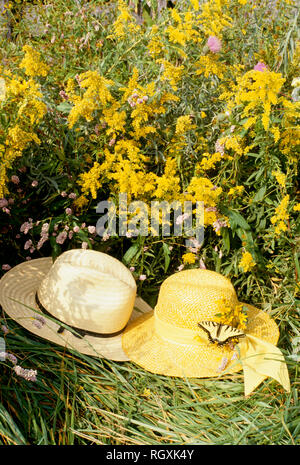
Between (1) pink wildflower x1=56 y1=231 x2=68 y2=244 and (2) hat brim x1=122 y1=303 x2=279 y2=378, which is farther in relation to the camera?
(1) pink wildflower x1=56 y1=231 x2=68 y2=244

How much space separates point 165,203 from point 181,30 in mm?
909

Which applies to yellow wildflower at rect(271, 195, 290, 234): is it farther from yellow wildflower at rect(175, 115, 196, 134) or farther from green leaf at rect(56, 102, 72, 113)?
green leaf at rect(56, 102, 72, 113)

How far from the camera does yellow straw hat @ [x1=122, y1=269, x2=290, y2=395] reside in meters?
1.88

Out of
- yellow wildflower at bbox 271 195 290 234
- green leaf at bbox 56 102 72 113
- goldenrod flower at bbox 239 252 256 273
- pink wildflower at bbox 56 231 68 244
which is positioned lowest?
goldenrod flower at bbox 239 252 256 273

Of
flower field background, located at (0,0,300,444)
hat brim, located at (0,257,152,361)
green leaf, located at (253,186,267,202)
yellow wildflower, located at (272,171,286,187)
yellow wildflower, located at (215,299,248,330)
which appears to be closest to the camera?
flower field background, located at (0,0,300,444)

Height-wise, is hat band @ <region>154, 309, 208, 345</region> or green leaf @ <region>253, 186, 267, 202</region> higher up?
green leaf @ <region>253, 186, 267, 202</region>

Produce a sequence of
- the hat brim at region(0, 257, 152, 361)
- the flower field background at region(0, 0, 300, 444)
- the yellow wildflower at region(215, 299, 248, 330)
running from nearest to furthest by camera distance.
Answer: the flower field background at region(0, 0, 300, 444) < the yellow wildflower at region(215, 299, 248, 330) < the hat brim at region(0, 257, 152, 361)

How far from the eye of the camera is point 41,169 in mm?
2336

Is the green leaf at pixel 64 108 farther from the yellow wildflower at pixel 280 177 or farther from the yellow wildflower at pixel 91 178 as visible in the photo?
the yellow wildflower at pixel 280 177

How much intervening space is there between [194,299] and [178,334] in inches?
6.8

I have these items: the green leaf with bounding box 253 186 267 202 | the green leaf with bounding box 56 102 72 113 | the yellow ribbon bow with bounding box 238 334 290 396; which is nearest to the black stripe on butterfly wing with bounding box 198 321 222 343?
the yellow ribbon bow with bounding box 238 334 290 396

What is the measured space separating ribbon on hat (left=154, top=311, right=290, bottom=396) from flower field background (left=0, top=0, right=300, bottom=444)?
63mm

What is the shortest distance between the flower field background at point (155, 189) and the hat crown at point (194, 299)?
0.91 ft

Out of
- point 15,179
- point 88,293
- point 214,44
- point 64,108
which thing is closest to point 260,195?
point 214,44
